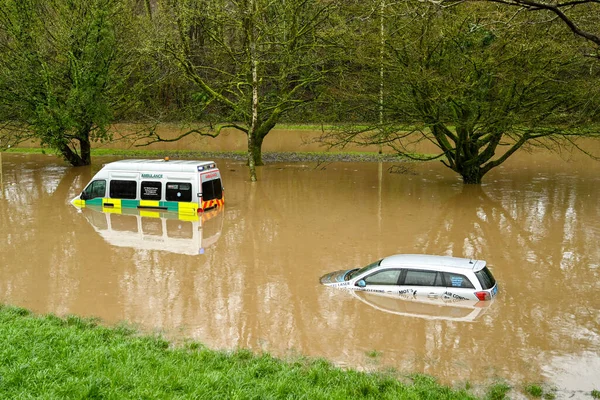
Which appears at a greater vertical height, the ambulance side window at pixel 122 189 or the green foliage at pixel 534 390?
the ambulance side window at pixel 122 189

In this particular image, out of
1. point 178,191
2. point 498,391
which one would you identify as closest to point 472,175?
point 178,191

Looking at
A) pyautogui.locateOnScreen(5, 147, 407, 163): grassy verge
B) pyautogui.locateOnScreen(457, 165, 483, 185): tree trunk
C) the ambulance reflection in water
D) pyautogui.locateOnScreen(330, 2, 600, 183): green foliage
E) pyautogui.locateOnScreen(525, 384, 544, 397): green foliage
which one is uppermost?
pyautogui.locateOnScreen(330, 2, 600, 183): green foliage

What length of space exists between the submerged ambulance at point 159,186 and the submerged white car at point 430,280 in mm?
8957

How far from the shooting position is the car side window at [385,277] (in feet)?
41.1

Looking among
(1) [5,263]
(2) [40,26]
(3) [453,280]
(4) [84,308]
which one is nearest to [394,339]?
(3) [453,280]

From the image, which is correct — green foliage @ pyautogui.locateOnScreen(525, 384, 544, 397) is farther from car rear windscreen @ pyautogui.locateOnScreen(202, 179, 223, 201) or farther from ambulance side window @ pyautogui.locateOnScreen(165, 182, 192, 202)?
ambulance side window @ pyautogui.locateOnScreen(165, 182, 192, 202)

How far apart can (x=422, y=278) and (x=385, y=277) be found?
30.8 inches

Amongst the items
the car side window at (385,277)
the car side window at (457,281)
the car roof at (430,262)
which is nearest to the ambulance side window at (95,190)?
the car side window at (385,277)

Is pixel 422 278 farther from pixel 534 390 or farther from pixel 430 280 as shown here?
pixel 534 390

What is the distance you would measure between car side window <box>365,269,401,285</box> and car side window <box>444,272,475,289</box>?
A: 104 centimetres

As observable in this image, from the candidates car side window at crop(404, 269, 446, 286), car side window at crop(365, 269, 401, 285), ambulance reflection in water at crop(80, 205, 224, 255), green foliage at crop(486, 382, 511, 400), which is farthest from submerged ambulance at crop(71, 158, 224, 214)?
green foliage at crop(486, 382, 511, 400)

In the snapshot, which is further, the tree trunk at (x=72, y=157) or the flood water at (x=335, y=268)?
the tree trunk at (x=72, y=157)

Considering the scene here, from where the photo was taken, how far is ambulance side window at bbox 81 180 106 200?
21.7m

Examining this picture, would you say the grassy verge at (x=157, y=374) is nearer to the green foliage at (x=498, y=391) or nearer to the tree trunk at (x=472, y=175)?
the green foliage at (x=498, y=391)
